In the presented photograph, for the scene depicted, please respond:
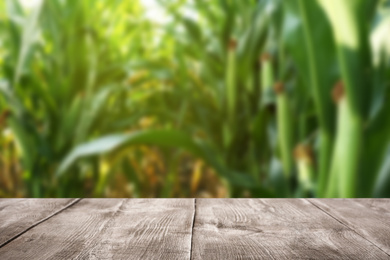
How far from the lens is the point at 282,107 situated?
2.02 feet

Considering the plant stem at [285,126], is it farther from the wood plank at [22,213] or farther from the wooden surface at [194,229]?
the wood plank at [22,213]

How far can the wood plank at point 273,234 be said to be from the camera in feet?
1.04

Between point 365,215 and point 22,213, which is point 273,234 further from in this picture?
point 22,213

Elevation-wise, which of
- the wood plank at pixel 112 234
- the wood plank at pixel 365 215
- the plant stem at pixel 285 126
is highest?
the plant stem at pixel 285 126

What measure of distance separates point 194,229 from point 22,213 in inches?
7.6

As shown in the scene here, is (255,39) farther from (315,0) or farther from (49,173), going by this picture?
(49,173)

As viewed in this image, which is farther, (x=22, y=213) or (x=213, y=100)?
(x=213, y=100)

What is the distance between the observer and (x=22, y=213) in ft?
1.55

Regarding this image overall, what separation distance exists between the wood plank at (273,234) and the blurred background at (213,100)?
85 millimetres

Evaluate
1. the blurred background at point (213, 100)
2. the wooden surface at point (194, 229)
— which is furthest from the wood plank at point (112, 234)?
the blurred background at point (213, 100)

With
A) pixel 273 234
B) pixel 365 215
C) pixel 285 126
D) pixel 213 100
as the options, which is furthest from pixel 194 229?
pixel 213 100

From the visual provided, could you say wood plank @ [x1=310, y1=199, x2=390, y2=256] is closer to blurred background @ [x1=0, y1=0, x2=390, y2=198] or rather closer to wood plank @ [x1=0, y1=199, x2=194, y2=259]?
blurred background @ [x1=0, y1=0, x2=390, y2=198]

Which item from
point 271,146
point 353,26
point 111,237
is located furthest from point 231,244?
point 271,146

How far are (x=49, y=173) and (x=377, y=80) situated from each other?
61 centimetres
